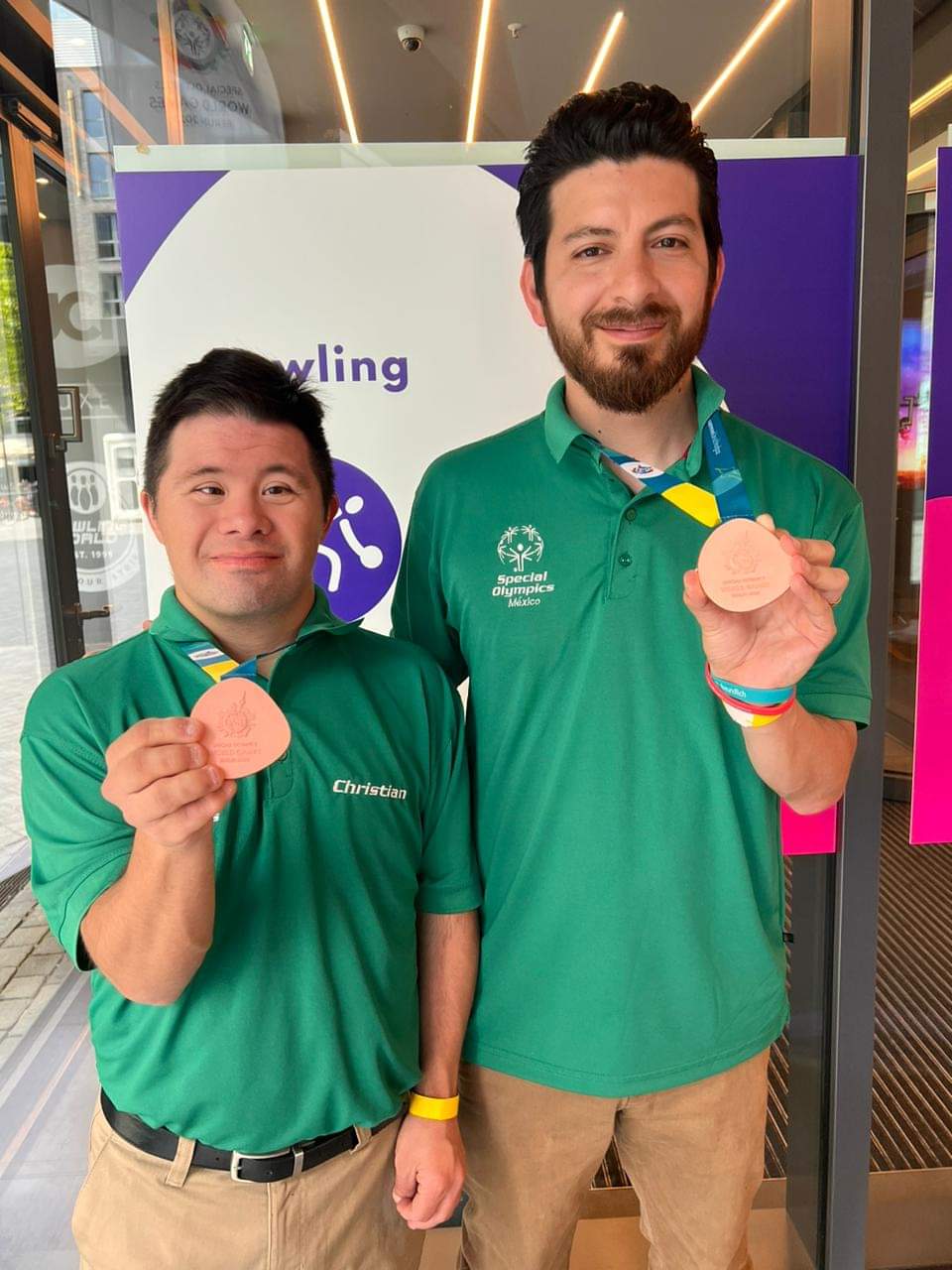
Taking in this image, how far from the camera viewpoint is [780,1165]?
244 centimetres

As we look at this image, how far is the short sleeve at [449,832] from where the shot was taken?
1.35m

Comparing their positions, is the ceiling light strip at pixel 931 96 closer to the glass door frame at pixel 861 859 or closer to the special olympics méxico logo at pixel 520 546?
the glass door frame at pixel 861 859

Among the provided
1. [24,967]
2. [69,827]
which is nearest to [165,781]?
[69,827]

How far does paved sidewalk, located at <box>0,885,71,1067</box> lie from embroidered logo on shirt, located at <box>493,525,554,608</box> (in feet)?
7.21

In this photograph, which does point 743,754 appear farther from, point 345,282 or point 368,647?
point 345,282

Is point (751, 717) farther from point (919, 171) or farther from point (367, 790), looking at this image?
point (919, 171)

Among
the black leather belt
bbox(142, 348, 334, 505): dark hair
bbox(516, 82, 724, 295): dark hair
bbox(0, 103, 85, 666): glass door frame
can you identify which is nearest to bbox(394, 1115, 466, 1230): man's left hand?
the black leather belt

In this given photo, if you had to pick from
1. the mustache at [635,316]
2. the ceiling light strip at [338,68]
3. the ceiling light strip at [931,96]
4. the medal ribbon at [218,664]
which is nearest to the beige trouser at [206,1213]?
the medal ribbon at [218,664]

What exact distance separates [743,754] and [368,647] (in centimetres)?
58

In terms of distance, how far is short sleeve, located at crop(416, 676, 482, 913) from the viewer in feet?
4.42

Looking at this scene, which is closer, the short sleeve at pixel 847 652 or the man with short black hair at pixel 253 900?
the man with short black hair at pixel 253 900

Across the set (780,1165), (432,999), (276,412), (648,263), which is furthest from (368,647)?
(780,1165)

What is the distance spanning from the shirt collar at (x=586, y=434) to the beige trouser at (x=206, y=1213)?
3.34 feet

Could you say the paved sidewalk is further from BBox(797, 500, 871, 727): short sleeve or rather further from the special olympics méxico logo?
BBox(797, 500, 871, 727): short sleeve
